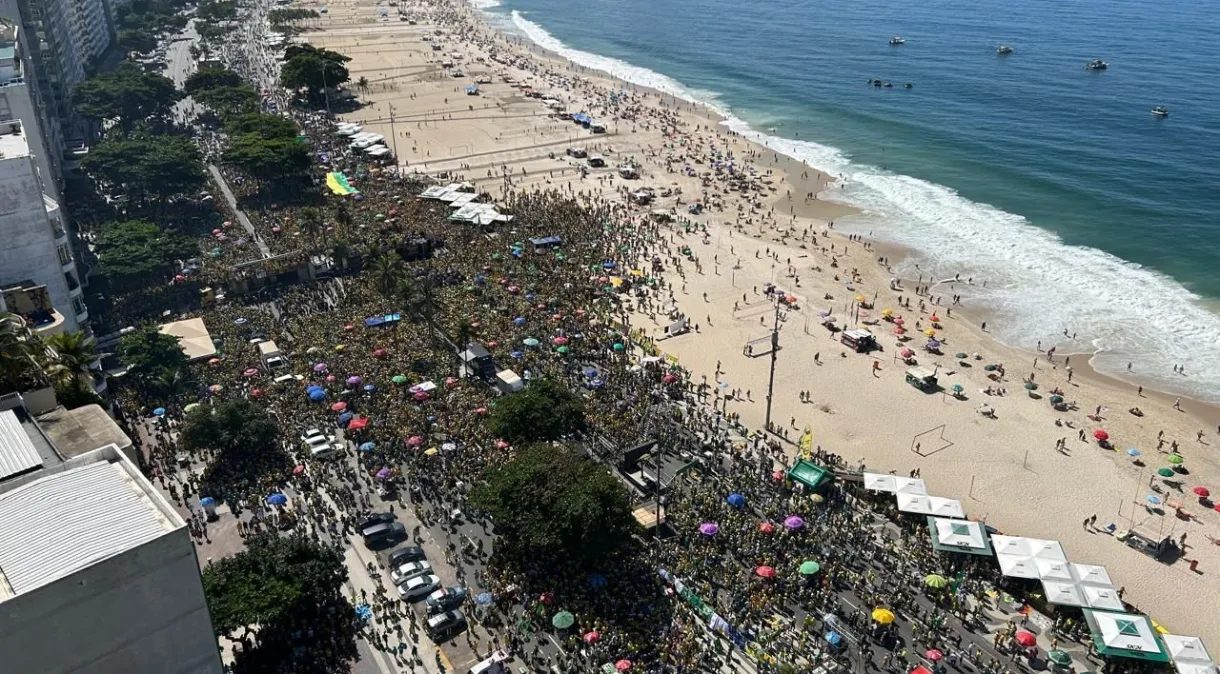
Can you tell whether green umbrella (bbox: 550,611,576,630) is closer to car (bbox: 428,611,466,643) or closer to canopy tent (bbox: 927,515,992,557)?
car (bbox: 428,611,466,643)

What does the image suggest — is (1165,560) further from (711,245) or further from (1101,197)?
(1101,197)

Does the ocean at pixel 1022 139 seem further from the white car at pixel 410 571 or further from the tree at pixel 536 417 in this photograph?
the white car at pixel 410 571

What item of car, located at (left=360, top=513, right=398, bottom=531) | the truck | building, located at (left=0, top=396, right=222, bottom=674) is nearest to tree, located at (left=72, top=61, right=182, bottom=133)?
the truck

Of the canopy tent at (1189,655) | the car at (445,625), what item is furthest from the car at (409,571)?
the canopy tent at (1189,655)

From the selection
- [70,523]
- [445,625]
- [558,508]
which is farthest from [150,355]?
[70,523]

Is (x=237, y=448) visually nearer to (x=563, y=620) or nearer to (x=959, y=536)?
(x=563, y=620)

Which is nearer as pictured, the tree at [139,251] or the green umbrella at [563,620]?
the green umbrella at [563,620]
